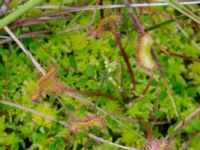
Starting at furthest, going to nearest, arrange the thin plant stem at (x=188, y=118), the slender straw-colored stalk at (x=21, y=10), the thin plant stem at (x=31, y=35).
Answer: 1. the thin plant stem at (x=31, y=35)
2. the thin plant stem at (x=188, y=118)
3. the slender straw-colored stalk at (x=21, y=10)

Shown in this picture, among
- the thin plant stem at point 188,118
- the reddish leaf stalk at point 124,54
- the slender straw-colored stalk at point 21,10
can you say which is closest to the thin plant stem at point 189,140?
the thin plant stem at point 188,118

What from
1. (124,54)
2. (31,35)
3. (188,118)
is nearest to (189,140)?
(188,118)

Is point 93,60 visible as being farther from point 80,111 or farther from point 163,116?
point 163,116

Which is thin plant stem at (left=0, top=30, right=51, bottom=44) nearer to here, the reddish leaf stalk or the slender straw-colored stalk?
the reddish leaf stalk

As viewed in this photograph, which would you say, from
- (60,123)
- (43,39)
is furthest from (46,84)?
(43,39)

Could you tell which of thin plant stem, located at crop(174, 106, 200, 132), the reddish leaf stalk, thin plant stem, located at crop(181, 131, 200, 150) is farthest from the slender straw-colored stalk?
thin plant stem, located at crop(181, 131, 200, 150)

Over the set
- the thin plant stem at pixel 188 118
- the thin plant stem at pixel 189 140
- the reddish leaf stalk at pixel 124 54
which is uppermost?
the reddish leaf stalk at pixel 124 54

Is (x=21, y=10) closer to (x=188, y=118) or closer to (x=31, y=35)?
(x=31, y=35)

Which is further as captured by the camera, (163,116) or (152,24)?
(152,24)

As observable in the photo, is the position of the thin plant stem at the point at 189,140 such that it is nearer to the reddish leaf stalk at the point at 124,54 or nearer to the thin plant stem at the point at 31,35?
the reddish leaf stalk at the point at 124,54

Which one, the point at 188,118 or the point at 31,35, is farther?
the point at 31,35

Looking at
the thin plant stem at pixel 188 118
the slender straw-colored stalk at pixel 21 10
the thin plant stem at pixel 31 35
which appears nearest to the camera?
the slender straw-colored stalk at pixel 21 10
